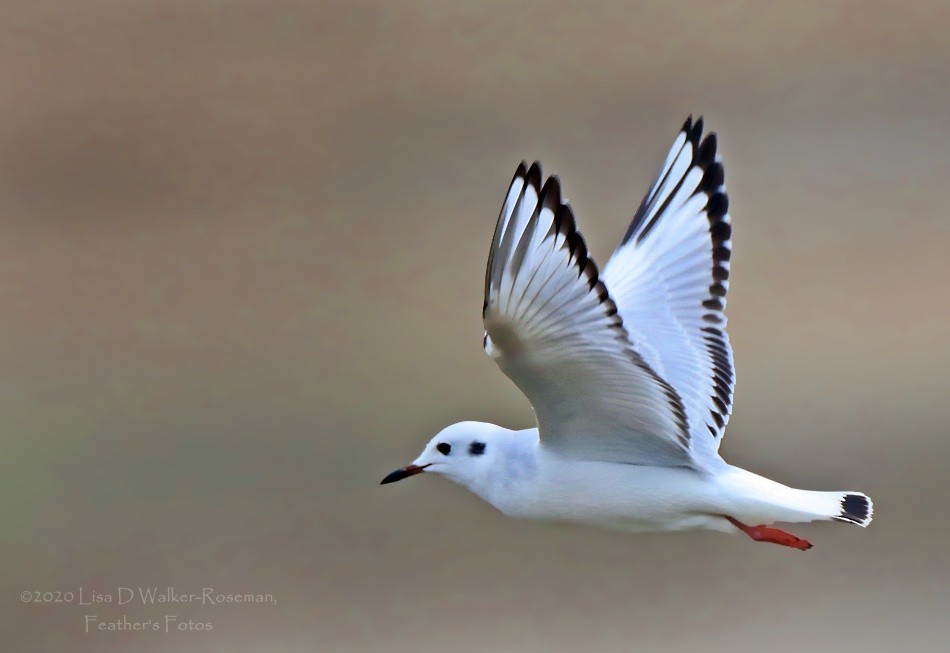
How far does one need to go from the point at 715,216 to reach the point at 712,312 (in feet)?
1.45

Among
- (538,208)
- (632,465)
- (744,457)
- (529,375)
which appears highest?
(538,208)

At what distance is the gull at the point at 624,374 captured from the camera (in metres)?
5.28

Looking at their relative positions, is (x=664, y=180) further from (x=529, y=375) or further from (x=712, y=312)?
(x=529, y=375)

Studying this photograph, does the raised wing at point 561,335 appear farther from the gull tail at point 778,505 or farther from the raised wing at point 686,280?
the raised wing at point 686,280

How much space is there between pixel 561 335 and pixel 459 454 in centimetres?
114

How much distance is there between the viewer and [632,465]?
6.23 meters

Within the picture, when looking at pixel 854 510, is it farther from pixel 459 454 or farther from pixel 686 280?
pixel 459 454

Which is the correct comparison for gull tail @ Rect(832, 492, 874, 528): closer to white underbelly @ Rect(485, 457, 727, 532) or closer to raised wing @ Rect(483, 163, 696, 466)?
white underbelly @ Rect(485, 457, 727, 532)

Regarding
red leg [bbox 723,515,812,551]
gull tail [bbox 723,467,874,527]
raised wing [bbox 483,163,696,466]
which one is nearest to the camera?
raised wing [bbox 483,163,696,466]

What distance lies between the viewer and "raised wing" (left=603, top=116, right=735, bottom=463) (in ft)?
21.2

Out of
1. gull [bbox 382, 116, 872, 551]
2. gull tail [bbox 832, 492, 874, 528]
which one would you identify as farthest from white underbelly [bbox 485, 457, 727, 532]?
gull tail [bbox 832, 492, 874, 528]

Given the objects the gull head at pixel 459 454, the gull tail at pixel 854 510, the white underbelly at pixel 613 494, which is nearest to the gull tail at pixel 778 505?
the gull tail at pixel 854 510

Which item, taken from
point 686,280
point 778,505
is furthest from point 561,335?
point 686,280

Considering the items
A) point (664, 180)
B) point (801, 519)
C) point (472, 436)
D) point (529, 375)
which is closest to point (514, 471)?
point (472, 436)
